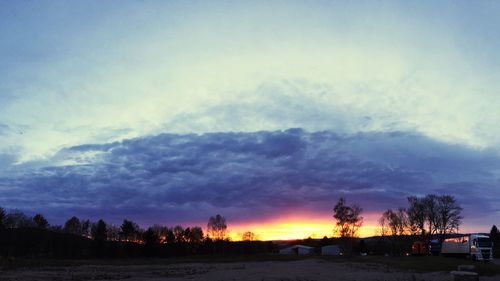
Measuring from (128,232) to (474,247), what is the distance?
149 meters

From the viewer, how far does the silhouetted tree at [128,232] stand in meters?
189

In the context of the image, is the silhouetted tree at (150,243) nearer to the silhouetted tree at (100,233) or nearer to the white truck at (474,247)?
the silhouetted tree at (100,233)

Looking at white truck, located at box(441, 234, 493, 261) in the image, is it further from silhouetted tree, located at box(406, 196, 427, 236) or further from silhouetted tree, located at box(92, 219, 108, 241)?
silhouetted tree, located at box(92, 219, 108, 241)

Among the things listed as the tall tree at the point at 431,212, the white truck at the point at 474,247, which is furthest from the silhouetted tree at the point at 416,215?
the white truck at the point at 474,247

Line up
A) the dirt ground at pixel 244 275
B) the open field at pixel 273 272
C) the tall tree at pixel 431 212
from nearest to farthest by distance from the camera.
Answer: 1. the dirt ground at pixel 244 275
2. the open field at pixel 273 272
3. the tall tree at pixel 431 212

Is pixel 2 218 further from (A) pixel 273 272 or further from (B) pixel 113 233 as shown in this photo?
(A) pixel 273 272

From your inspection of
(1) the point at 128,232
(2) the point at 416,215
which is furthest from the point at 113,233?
(2) the point at 416,215

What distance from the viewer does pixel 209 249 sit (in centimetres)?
17188

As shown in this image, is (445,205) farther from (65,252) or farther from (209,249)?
(65,252)

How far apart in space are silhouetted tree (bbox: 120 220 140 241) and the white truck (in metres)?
141

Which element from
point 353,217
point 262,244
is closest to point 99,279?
point 353,217

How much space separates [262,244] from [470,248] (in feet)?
404

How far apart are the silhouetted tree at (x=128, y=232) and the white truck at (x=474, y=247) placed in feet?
463

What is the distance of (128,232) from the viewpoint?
189 metres
